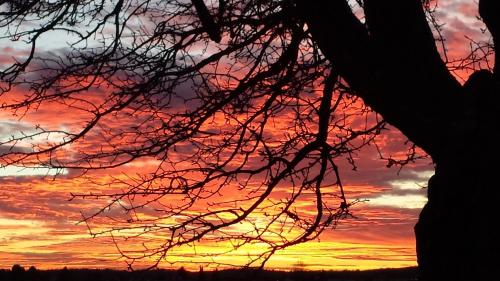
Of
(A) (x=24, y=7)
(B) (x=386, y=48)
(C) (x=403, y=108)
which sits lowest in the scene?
(C) (x=403, y=108)

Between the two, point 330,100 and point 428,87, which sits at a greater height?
point 330,100

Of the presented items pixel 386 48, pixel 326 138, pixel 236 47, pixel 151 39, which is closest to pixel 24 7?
pixel 151 39

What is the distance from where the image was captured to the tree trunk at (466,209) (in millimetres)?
5176

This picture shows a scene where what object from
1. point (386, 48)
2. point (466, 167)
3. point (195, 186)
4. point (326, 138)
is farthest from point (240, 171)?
point (466, 167)

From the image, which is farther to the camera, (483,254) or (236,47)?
(236,47)

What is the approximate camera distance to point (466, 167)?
5328 mm

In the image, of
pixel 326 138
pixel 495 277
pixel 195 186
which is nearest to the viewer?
pixel 495 277

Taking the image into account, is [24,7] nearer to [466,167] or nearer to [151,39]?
[151,39]

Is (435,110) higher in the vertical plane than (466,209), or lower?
higher

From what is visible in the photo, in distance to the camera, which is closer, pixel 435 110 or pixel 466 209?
pixel 466 209

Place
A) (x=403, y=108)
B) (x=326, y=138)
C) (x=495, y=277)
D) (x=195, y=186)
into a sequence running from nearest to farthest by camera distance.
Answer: (x=495, y=277), (x=403, y=108), (x=195, y=186), (x=326, y=138)

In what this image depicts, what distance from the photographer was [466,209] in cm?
527

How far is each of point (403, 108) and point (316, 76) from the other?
2826mm

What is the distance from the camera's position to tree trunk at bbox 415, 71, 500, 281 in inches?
204
